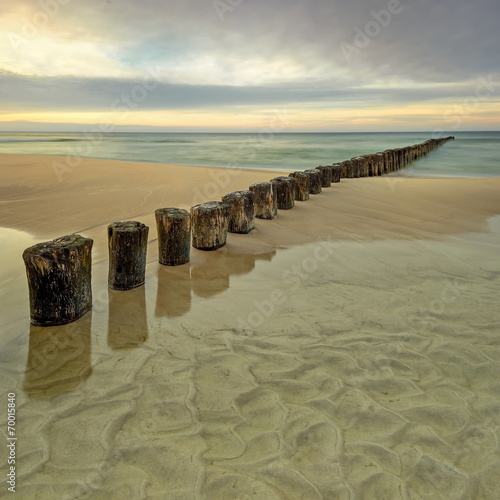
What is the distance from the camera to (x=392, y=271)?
4559 millimetres

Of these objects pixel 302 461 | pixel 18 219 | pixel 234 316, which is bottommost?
pixel 302 461

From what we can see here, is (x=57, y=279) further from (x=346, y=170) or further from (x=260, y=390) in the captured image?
(x=346, y=170)

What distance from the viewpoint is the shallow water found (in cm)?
185

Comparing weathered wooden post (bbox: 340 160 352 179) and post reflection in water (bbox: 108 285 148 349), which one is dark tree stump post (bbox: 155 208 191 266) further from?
weathered wooden post (bbox: 340 160 352 179)

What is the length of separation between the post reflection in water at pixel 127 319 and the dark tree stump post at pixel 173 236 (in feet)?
2.01

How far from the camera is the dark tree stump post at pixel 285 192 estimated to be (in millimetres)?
7004

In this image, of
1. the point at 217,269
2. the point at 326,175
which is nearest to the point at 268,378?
the point at 217,269

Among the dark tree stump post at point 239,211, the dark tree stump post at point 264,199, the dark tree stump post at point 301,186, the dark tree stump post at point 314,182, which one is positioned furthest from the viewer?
the dark tree stump post at point 314,182

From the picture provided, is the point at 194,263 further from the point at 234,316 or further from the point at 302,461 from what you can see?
the point at 302,461

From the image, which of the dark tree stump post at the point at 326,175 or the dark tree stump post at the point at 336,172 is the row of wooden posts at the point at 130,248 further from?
the dark tree stump post at the point at 336,172

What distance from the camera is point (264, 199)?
6270mm

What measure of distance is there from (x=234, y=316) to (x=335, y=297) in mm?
1072

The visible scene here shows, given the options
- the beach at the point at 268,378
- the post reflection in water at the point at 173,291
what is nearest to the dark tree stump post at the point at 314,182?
the beach at the point at 268,378

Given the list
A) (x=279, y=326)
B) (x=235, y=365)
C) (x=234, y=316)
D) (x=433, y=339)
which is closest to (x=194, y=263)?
(x=234, y=316)
